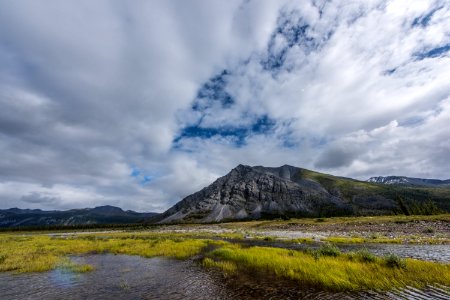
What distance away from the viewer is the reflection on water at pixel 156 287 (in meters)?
15.2

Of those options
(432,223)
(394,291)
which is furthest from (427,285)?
(432,223)

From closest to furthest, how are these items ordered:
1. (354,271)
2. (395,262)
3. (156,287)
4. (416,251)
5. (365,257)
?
A: (354,271) < (156,287) < (395,262) < (365,257) < (416,251)

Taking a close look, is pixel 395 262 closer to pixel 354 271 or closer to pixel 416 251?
pixel 354 271

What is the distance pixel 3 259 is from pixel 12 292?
18.5 meters

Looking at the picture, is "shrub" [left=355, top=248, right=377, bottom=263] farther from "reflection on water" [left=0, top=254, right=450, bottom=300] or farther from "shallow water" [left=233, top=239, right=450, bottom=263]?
"reflection on water" [left=0, top=254, right=450, bottom=300]

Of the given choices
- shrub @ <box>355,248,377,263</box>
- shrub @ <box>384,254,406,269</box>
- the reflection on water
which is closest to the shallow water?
shrub @ <box>355,248,377,263</box>

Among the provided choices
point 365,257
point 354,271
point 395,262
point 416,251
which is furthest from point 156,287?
point 416,251

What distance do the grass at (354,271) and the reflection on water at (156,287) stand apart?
4.59 feet

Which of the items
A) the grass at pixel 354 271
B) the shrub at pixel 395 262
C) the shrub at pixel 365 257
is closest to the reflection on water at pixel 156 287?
the grass at pixel 354 271

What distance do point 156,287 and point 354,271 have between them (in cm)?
1388

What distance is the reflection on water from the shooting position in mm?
15214

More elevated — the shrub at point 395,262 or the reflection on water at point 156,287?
the shrub at point 395,262

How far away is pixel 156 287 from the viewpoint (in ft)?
61.0

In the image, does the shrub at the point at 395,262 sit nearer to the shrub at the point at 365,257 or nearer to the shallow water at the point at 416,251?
the shrub at the point at 365,257
